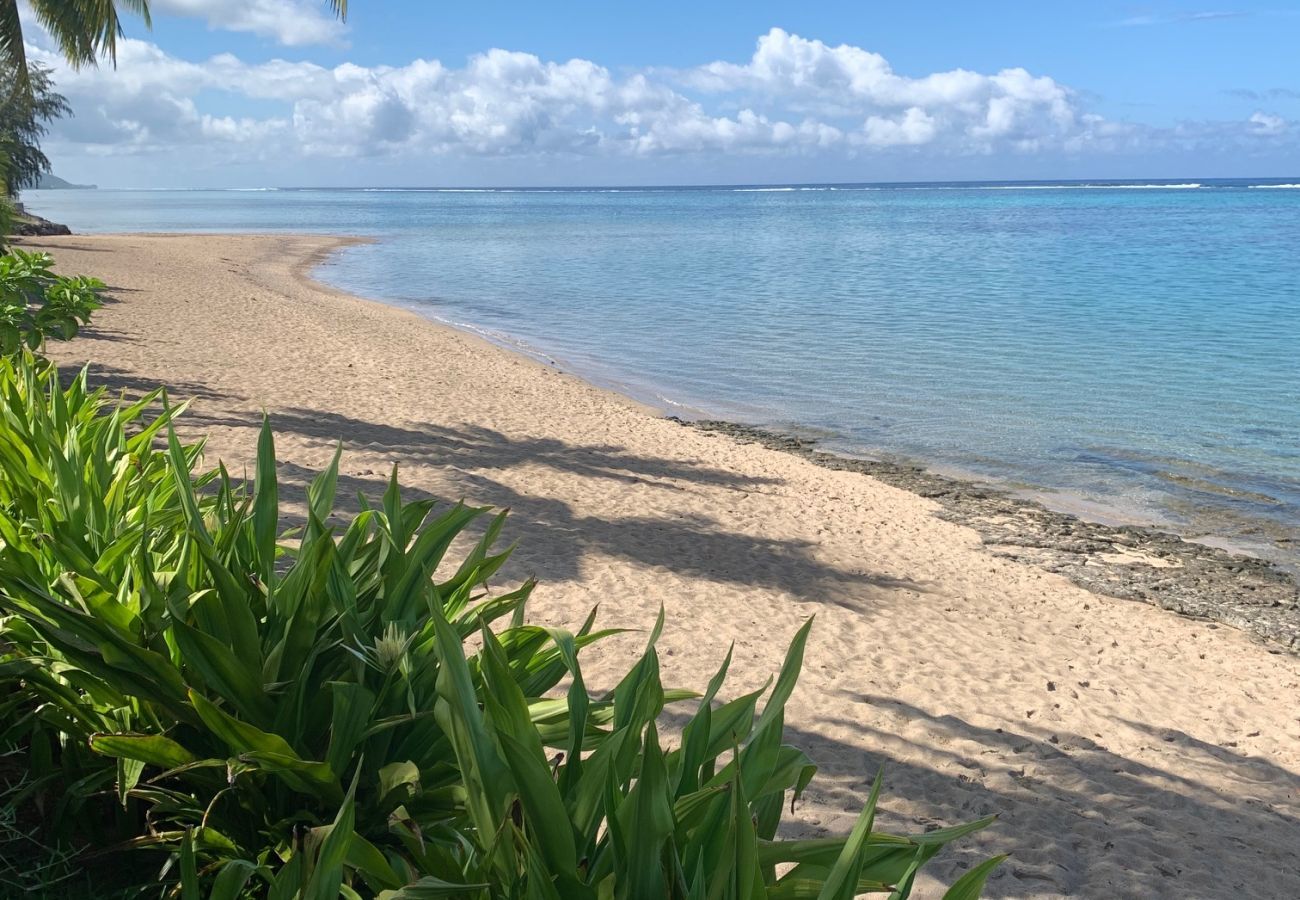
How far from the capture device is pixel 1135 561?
8.80 metres

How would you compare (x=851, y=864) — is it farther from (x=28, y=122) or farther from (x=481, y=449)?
(x=28, y=122)

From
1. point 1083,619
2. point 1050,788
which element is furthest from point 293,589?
point 1083,619

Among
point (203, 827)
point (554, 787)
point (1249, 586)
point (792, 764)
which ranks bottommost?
point (1249, 586)

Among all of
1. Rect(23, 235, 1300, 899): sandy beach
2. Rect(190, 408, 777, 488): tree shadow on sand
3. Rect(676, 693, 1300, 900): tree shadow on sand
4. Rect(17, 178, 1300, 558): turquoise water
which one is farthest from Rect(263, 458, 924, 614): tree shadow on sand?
Rect(17, 178, 1300, 558): turquoise water

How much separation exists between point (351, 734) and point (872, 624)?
179 inches

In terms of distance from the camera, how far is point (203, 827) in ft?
7.30

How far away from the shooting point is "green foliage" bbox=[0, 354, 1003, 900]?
5.86 ft

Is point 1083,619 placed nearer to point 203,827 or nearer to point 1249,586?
point 1249,586

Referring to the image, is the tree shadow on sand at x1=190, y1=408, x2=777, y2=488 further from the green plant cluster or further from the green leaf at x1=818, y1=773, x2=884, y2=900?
the green leaf at x1=818, y1=773, x2=884, y2=900

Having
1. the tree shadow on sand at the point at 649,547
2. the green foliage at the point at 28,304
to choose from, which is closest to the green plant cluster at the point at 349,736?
the tree shadow on sand at the point at 649,547

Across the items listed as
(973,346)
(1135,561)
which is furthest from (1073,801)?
(973,346)

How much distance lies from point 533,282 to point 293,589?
33.7 m

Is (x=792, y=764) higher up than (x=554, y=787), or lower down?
lower down

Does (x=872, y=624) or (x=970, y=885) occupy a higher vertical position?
(x=970, y=885)
